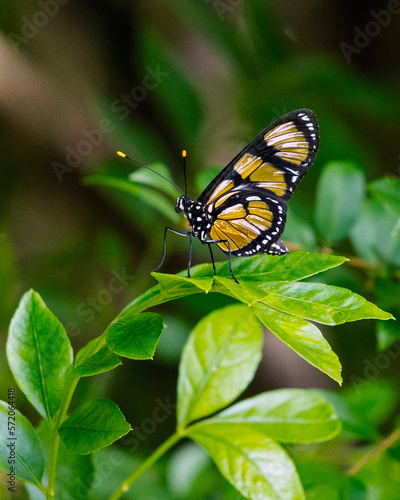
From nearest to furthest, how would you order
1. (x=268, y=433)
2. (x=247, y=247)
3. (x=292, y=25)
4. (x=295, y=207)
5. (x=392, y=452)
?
(x=268, y=433) → (x=392, y=452) → (x=247, y=247) → (x=295, y=207) → (x=292, y=25)

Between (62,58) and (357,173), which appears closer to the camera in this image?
(357,173)

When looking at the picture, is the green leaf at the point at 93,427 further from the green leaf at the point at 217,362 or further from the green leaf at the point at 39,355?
the green leaf at the point at 217,362

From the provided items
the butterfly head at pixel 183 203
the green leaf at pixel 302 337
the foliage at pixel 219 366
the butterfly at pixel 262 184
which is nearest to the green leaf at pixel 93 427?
the foliage at pixel 219 366

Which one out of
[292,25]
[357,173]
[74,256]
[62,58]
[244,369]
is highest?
[62,58]

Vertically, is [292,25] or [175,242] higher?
[292,25]

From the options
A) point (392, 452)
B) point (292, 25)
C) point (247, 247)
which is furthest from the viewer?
point (292, 25)

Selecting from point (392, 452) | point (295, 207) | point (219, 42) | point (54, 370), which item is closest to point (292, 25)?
point (219, 42)

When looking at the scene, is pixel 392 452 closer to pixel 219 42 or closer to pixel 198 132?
pixel 198 132
